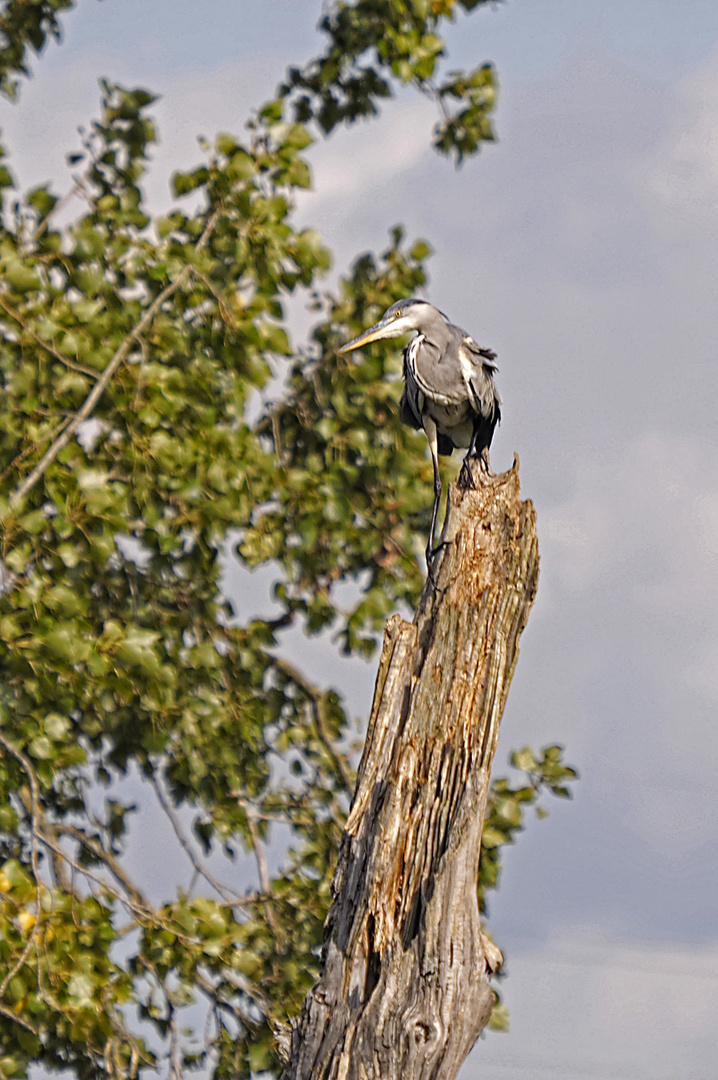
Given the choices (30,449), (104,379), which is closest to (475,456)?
(104,379)

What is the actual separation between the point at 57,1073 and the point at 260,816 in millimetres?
1426

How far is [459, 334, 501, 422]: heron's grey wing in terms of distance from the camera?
16.1ft

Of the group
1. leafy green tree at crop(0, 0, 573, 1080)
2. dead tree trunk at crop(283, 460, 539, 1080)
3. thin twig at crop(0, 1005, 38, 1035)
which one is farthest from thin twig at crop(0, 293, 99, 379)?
thin twig at crop(0, 1005, 38, 1035)

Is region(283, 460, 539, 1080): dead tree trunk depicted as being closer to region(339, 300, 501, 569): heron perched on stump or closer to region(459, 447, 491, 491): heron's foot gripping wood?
region(459, 447, 491, 491): heron's foot gripping wood

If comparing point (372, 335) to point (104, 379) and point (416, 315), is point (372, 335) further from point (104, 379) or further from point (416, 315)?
point (104, 379)

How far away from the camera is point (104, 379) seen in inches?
196

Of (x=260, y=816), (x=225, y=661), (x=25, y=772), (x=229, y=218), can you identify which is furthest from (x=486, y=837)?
(x=229, y=218)

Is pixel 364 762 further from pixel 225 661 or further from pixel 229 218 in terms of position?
pixel 229 218

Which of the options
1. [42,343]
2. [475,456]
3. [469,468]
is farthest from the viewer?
[42,343]

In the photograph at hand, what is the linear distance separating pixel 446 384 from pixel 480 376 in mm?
146

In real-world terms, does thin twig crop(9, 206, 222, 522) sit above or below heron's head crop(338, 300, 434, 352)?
below

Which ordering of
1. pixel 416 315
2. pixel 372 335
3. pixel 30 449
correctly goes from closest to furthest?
pixel 30 449, pixel 416 315, pixel 372 335

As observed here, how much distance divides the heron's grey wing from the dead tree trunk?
3.06 ft

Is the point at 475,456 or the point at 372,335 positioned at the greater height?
the point at 372,335
